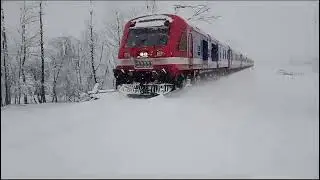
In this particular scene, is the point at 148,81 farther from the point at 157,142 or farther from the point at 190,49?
the point at 157,142

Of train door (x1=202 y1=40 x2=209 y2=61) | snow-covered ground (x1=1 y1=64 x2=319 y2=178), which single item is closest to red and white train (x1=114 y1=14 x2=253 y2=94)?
train door (x1=202 y1=40 x2=209 y2=61)

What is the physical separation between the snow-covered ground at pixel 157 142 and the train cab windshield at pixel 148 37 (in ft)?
15.4

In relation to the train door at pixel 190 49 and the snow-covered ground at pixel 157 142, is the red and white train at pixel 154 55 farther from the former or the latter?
the snow-covered ground at pixel 157 142

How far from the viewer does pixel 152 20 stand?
1295 cm

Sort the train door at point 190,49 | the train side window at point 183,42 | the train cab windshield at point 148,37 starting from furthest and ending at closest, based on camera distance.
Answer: the train door at point 190,49 < the train side window at point 183,42 < the train cab windshield at point 148,37

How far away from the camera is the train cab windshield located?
12570 mm

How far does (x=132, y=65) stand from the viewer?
12.7 m

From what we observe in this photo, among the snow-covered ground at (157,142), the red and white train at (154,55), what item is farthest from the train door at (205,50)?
the snow-covered ground at (157,142)

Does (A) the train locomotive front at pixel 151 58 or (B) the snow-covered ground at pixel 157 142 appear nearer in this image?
(B) the snow-covered ground at pixel 157 142

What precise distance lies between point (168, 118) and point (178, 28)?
6.28 meters

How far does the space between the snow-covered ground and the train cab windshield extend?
468cm

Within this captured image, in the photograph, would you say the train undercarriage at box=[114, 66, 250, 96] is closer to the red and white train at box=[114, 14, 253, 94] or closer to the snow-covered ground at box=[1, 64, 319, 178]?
the red and white train at box=[114, 14, 253, 94]

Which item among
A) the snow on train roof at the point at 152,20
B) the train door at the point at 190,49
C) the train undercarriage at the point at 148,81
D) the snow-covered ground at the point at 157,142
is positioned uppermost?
the snow on train roof at the point at 152,20

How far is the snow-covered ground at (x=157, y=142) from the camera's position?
472cm
